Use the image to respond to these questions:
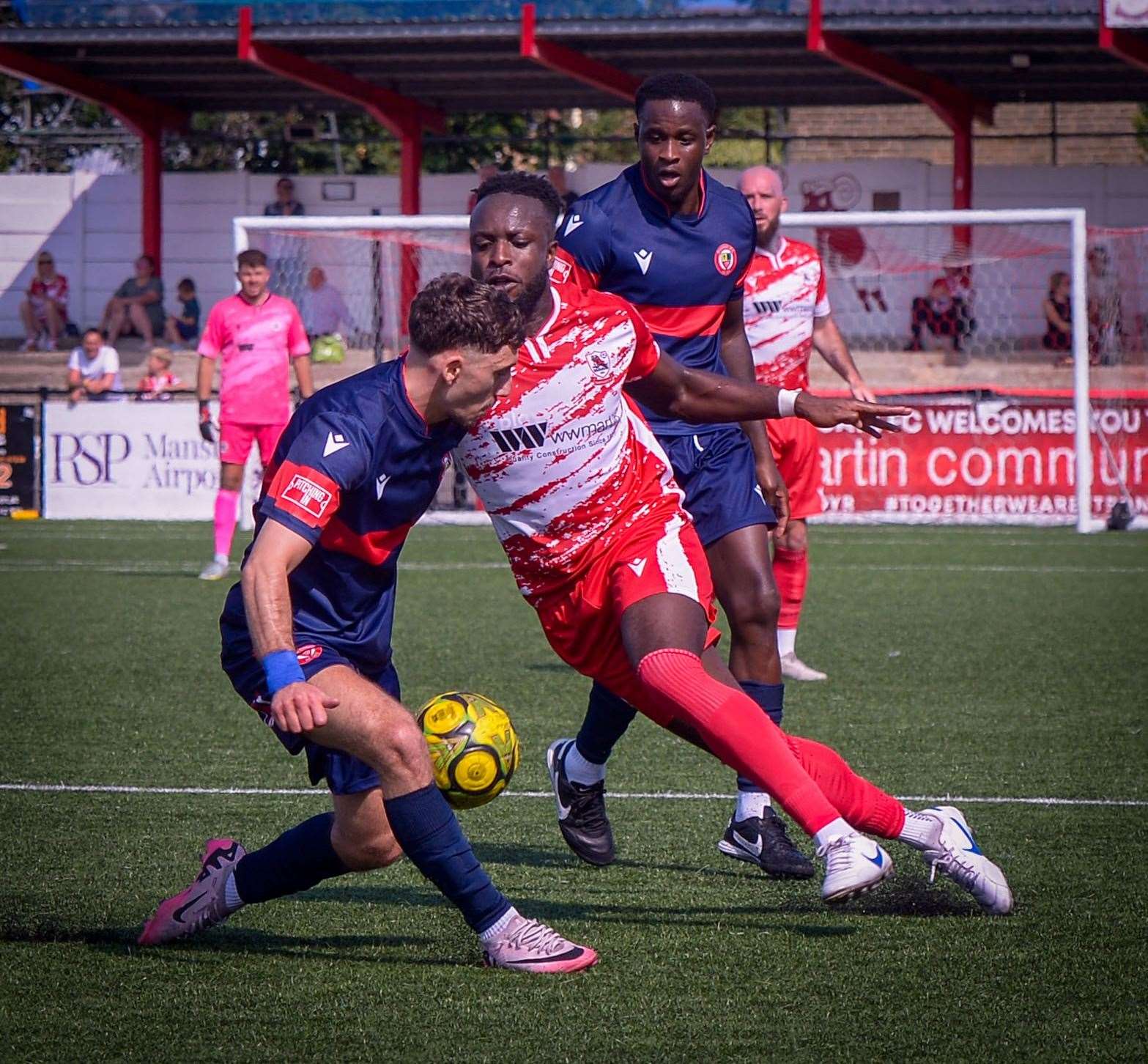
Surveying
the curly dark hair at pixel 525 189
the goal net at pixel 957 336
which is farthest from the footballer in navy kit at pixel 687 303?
the goal net at pixel 957 336

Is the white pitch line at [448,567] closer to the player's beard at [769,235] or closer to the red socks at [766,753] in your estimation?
the player's beard at [769,235]

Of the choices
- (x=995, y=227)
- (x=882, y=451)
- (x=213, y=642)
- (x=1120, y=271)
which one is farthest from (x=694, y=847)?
(x=995, y=227)

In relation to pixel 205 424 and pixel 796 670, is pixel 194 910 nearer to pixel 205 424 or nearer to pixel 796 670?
pixel 796 670

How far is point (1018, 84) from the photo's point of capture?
978 inches

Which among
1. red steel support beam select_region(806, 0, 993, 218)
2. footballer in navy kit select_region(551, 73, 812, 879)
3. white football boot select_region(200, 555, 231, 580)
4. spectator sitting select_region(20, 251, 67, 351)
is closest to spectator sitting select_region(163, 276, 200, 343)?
spectator sitting select_region(20, 251, 67, 351)

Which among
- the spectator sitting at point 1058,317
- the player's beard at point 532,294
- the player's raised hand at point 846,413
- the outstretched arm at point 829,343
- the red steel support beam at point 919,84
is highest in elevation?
the red steel support beam at point 919,84

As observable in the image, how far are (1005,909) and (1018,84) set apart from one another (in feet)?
73.5

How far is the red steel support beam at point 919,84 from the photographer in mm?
21969

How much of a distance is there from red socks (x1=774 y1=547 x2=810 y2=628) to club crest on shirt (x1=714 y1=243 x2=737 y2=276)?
9.74 feet

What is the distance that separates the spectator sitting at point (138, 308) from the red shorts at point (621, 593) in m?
20.4

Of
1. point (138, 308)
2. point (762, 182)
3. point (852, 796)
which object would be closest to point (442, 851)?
point (852, 796)

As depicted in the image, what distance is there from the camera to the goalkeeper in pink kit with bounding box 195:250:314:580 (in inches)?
508

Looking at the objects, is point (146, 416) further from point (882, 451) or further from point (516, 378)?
point (516, 378)

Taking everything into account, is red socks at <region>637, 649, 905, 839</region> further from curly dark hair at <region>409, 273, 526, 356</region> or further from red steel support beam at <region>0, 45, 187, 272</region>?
red steel support beam at <region>0, 45, 187, 272</region>
